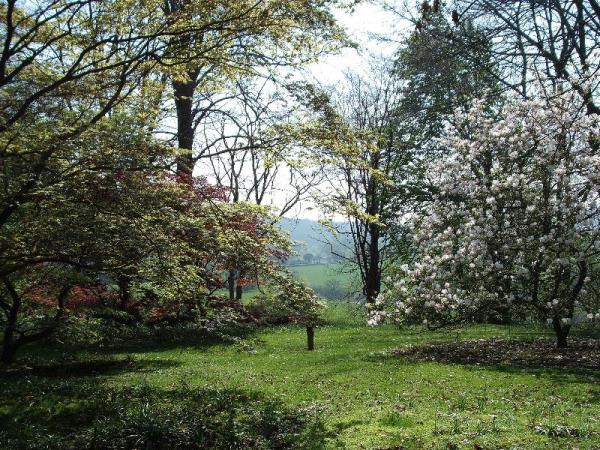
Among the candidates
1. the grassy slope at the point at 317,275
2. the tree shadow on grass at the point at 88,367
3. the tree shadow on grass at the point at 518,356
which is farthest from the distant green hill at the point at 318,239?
the tree shadow on grass at the point at 88,367

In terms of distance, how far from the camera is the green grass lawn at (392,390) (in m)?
7.21

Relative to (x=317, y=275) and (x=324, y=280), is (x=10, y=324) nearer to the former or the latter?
(x=324, y=280)

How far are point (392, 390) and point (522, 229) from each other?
18.0 ft

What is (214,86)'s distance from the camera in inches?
481

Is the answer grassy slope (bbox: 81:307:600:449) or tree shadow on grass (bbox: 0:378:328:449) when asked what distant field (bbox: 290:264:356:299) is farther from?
tree shadow on grass (bbox: 0:378:328:449)

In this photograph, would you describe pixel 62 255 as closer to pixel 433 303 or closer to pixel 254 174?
pixel 433 303

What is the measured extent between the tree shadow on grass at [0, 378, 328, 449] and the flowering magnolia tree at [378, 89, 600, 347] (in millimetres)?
6730

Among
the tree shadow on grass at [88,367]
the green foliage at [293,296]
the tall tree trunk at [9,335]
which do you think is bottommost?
the tree shadow on grass at [88,367]

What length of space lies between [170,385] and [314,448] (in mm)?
5633

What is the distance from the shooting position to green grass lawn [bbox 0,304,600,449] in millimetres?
7211

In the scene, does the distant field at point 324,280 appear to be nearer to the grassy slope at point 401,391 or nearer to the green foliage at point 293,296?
the grassy slope at point 401,391

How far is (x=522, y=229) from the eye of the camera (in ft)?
42.2

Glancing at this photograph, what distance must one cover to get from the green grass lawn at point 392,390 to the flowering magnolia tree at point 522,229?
1881 millimetres

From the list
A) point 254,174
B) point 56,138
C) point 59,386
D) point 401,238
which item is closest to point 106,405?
point 59,386
